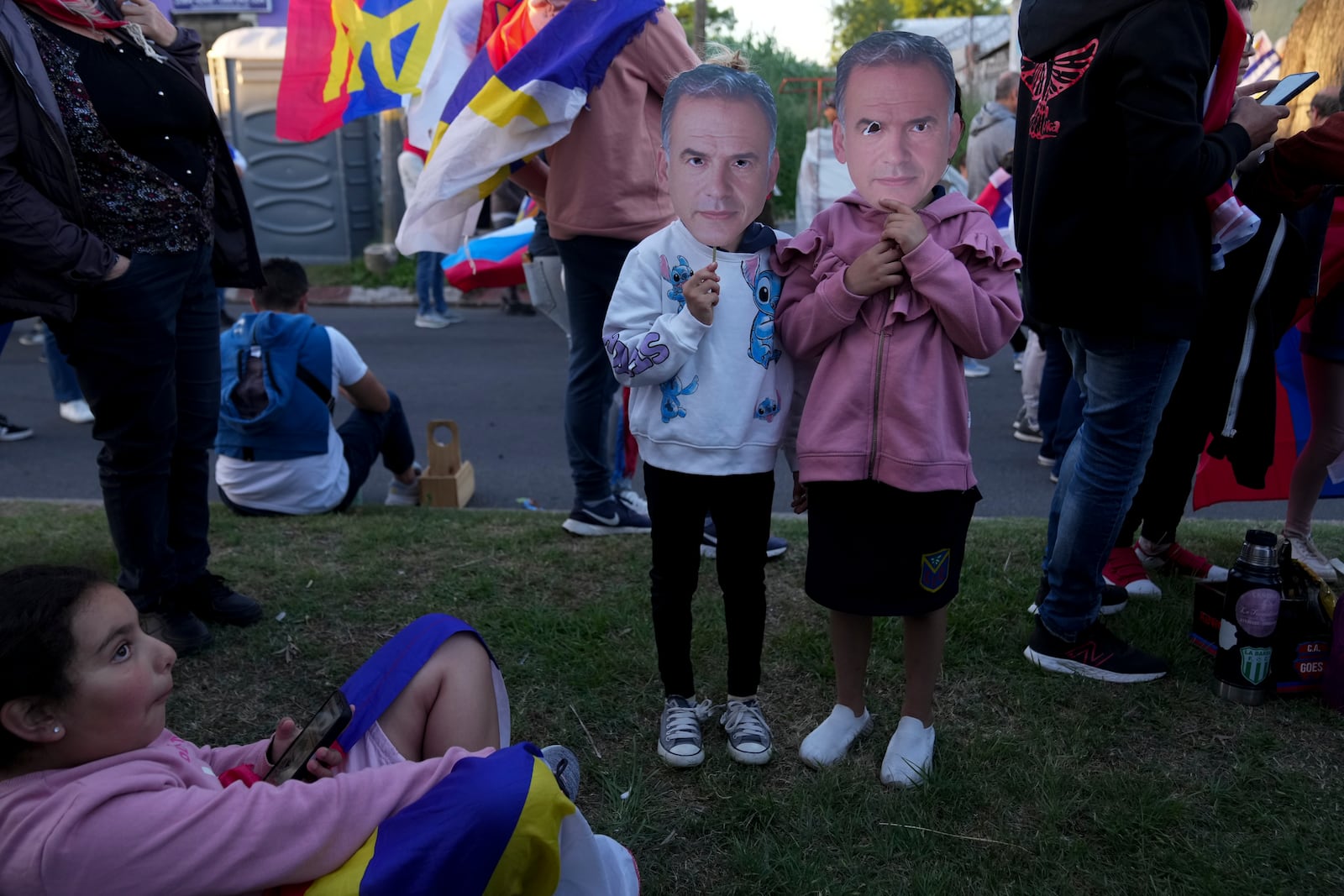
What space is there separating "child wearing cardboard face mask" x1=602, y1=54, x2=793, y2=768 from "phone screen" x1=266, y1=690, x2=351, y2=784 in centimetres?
90

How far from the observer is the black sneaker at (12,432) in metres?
6.40

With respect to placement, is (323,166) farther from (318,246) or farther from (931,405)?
(931,405)

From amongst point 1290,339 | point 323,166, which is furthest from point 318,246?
point 1290,339

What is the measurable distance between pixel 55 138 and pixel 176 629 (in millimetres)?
1371

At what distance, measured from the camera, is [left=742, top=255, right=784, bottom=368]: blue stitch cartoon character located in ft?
7.81

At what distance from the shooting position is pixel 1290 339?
3934 millimetres

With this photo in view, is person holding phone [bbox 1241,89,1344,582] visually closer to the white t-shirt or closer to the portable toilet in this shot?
the white t-shirt

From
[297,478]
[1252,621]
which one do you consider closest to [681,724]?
[1252,621]

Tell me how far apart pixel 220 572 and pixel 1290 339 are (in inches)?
A: 153

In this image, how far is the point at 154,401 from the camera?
2916 millimetres

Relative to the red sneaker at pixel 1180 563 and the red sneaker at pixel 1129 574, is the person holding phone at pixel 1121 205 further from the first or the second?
the red sneaker at pixel 1180 563

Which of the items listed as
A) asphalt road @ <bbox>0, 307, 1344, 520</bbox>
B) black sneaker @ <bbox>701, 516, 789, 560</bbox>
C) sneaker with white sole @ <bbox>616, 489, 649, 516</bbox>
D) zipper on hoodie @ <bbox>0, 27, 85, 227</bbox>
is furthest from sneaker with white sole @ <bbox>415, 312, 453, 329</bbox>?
zipper on hoodie @ <bbox>0, 27, 85, 227</bbox>

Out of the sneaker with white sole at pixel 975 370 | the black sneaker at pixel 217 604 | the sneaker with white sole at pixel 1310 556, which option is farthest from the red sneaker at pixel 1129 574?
the sneaker with white sole at pixel 975 370

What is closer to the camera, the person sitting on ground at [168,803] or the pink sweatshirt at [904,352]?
the person sitting on ground at [168,803]
